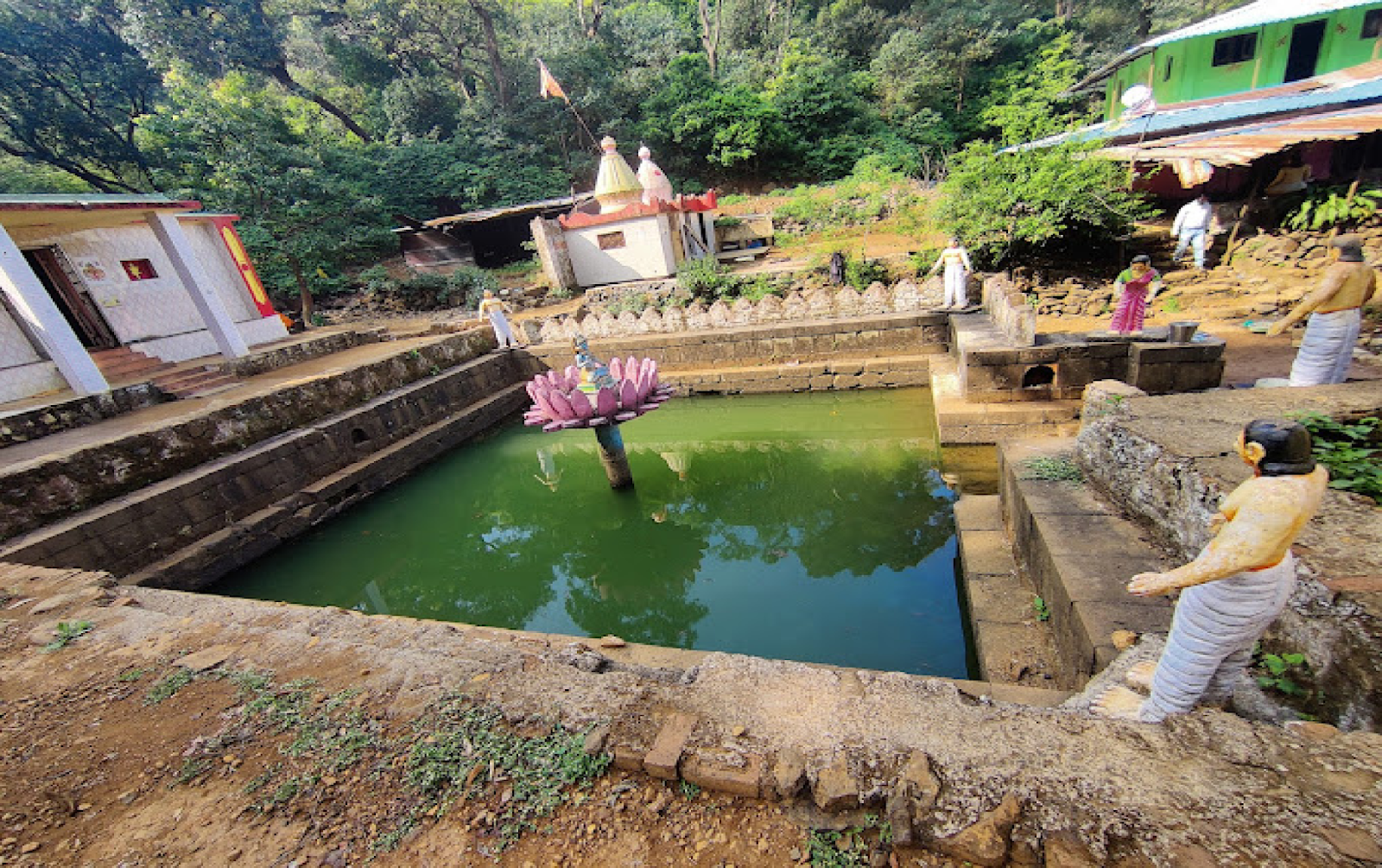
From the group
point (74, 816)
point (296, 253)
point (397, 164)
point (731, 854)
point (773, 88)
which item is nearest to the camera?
point (731, 854)

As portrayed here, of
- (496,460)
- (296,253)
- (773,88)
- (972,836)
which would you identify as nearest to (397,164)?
(296,253)

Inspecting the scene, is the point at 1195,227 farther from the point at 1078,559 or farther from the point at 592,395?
the point at 592,395

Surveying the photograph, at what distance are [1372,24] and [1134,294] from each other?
53.3ft

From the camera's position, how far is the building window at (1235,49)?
14242 millimetres

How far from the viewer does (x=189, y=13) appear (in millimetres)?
18828

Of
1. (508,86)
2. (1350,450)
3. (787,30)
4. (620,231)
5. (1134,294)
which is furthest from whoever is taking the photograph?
(787,30)

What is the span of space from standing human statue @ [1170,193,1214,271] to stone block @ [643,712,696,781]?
11419 mm

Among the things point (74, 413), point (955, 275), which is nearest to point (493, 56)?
point (74, 413)

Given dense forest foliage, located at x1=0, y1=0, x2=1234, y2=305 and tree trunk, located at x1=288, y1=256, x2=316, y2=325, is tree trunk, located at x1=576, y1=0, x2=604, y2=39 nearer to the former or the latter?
dense forest foliage, located at x1=0, y1=0, x2=1234, y2=305

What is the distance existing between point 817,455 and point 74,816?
19.0ft

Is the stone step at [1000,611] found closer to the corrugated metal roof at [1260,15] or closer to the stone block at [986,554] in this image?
the stone block at [986,554]

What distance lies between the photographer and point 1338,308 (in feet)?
11.3

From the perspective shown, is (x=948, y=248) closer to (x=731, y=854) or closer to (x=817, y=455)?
(x=817, y=455)

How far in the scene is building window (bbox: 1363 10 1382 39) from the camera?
42.0ft
